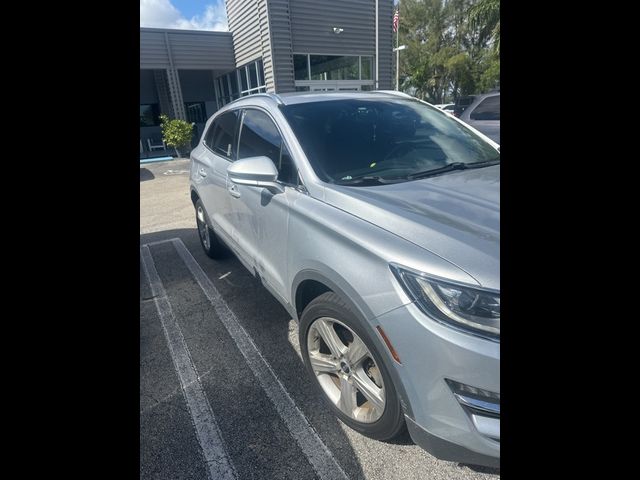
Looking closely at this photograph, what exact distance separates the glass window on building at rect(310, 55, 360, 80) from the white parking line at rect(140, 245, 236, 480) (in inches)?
466

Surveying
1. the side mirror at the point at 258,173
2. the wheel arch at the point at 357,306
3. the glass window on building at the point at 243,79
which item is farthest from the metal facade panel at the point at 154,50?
the wheel arch at the point at 357,306

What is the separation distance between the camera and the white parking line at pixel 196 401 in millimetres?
1937

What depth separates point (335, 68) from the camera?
1416 cm

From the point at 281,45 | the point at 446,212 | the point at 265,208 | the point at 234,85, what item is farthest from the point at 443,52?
the point at 446,212

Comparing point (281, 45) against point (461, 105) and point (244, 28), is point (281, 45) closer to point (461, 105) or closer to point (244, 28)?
point (244, 28)

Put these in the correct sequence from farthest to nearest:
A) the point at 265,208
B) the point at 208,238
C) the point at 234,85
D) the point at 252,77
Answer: the point at 234,85, the point at 252,77, the point at 208,238, the point at 265,208

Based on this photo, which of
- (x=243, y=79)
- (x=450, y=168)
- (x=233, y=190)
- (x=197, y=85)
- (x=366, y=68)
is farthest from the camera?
(x=197, y=85)

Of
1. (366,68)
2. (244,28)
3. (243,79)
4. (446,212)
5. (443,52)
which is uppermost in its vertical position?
(443,52)

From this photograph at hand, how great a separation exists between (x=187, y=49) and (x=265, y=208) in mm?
14815

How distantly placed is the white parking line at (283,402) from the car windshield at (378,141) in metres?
1.36

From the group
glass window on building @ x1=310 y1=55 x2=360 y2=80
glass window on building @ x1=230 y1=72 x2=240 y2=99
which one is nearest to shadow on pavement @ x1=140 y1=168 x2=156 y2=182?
glass window on building @ x1=230 y1=72 x2=240 y2=99

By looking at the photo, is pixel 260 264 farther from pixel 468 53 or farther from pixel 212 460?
pixel 468 53

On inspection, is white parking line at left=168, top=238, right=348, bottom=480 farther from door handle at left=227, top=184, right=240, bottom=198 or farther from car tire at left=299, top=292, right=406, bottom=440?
door handle at left=227, top=184, right=240, bottom=198
